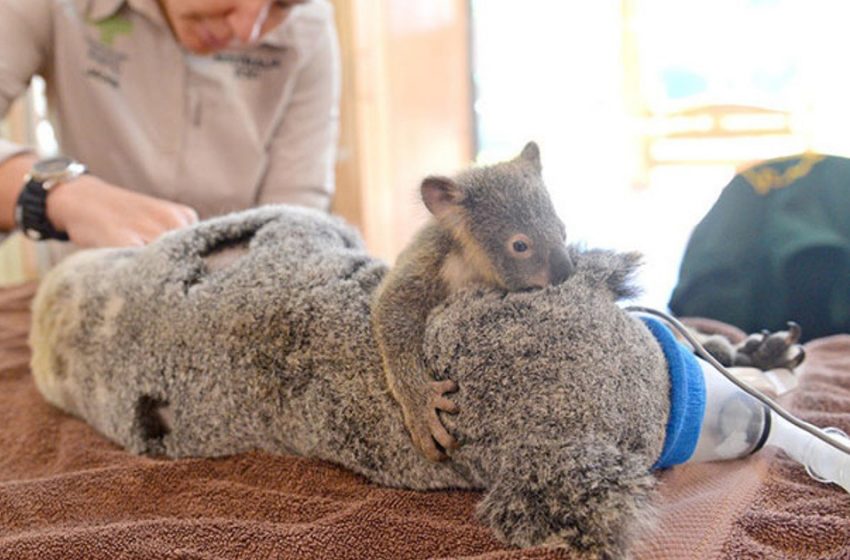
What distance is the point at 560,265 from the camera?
818 millimetres

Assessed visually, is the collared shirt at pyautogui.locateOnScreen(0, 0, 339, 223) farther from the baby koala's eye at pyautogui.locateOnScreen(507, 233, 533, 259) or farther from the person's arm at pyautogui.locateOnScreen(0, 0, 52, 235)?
the baby koala's eye at pyautogui.locateOnScreen(507, 233, 533, 259)

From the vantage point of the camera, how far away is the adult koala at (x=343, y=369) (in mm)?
670

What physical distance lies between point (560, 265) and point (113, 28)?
1.40 m

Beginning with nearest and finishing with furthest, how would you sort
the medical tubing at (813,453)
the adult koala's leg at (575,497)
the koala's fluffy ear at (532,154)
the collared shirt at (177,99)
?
the adult koala's leg at (575,497), the medical tubing at (813,453), the koala's fluffy ear at (532,154), the collared shirt at (177,99)

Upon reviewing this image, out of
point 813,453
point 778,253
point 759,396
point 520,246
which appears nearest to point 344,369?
point 520,246

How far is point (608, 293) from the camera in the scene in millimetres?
778

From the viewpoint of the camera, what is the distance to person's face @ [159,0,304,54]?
1.43 meters

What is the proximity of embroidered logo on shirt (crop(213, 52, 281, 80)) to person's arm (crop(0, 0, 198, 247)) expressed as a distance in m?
0.44

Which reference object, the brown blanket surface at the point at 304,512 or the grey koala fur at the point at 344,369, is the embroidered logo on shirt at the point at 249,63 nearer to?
the grey koala fur at the point at 344,369

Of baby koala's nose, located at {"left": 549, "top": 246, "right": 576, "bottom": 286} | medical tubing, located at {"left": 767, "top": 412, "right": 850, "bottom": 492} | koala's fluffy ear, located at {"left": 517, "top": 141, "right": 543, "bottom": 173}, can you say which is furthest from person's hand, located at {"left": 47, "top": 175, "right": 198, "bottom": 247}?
medical tubing, located at {"left": 767, "top": 412, "right": 850, "bottom": 492}

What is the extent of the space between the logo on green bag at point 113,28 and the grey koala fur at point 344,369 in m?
0.86

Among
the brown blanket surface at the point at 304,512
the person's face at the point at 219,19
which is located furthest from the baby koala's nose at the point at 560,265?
the person's face at the point at 219,19

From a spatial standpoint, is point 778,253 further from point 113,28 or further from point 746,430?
point 113,28

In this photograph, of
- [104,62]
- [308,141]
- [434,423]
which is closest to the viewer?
[434,423]
